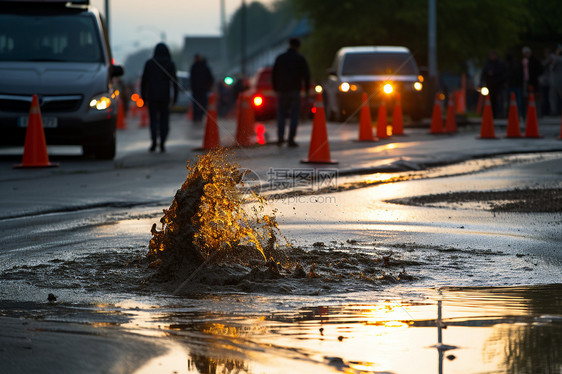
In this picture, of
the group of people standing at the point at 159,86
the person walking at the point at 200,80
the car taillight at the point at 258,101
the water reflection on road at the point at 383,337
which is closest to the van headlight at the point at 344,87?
the car taillight at the point at 258,101

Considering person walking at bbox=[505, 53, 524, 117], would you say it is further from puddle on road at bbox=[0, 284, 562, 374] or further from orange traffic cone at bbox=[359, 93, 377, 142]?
puddle on road at bbox=[0, 284, 562, 374]

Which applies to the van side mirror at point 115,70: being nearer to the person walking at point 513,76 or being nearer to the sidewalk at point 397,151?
the sidewalk at point 397,151

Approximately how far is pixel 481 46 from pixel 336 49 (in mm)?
5747

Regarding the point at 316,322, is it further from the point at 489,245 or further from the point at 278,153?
the point at 278,153

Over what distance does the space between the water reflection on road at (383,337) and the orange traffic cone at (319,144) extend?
858 centimetres

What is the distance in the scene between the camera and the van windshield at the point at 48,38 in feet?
50.0

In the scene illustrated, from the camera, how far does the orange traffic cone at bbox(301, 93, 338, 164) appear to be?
45.0 ft

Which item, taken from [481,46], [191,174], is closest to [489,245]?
[191,174]

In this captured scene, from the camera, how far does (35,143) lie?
13.8 m

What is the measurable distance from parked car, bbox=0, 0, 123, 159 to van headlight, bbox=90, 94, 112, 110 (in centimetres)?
1

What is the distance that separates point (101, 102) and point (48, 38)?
4.38 ft

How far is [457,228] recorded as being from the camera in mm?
7762

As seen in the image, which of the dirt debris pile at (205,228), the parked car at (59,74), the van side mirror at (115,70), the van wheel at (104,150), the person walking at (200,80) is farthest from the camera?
the person walking at (200,80)

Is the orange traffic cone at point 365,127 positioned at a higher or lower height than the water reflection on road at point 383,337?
higher
